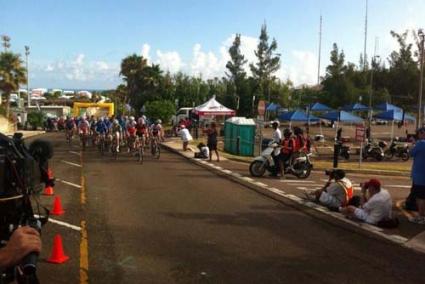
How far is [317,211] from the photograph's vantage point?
1180 centimetres

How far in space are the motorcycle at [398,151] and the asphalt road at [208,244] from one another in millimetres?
17190

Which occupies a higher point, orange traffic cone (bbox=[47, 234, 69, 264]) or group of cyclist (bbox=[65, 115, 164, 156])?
group of cyclist (bbox=[65, 115, 164, 156])

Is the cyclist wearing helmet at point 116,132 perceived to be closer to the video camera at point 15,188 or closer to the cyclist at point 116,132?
the cyclist at point 116,132

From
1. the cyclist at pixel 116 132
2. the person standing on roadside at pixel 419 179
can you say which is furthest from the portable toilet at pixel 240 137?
the person standing on roadside at pixel 419 179

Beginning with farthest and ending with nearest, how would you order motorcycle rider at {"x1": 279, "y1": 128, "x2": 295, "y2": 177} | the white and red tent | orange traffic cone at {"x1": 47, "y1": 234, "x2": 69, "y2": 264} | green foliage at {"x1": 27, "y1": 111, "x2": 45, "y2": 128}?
green foliage at {"x1": 27, "y1": 111, "x2": 45, "y2": 128} → the white and red tent → motorcycle rider at {"x1": 279, "y1": 128, "x2": 295, "y2": 177} → orange traffic cone at {"x1": 47, "y1": 234, "x2": 69, "y2": 264}

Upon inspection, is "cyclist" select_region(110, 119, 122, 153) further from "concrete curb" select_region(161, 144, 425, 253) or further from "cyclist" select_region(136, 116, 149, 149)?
"concrete curb" select_region(161, 144, 425, 253)

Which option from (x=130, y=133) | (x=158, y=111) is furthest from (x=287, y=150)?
(x=158, y=111)

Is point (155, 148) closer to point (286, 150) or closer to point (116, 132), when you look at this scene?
point (116, 132)

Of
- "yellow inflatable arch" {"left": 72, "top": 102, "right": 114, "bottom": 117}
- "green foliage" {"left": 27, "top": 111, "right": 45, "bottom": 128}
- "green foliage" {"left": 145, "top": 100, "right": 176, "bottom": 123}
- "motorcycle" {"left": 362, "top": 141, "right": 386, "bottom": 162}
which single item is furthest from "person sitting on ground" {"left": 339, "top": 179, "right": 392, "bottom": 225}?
"green foliage" {"left": 27, "top": 111, "right": 45, "bottom": 128}

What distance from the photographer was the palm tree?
6184 centimetres

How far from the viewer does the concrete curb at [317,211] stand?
9469mm

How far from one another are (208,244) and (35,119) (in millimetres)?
54345

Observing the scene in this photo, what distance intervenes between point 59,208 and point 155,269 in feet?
14.0

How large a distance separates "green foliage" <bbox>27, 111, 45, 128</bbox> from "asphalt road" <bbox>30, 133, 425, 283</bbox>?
1870 inches
